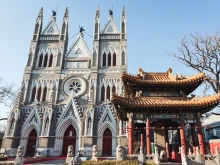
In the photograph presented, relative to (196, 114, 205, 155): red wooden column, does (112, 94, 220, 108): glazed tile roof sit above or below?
above

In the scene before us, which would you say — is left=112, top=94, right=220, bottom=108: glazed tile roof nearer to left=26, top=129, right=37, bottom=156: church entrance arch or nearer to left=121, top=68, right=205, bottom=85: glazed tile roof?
left=121, top=68, right=205, bottom=85: glazed tile roof

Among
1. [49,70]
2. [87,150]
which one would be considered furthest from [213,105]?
[49,70]

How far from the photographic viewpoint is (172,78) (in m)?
12.0

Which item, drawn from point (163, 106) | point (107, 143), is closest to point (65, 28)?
point (107, 143)

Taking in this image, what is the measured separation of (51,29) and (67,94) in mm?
12015

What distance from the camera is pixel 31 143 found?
21.9 m

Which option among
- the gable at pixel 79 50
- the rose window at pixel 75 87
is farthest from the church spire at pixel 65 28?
the rose window at pixel 75 87

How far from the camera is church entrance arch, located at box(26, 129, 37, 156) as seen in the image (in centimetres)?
→ 2145

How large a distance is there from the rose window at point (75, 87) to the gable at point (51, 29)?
924 centimetres

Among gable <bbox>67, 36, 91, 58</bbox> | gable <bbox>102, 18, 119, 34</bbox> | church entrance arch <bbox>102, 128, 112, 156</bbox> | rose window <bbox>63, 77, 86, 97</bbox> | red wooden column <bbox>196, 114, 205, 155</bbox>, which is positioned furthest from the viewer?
gable <bbox>102, 18, 119, 34</bbox>

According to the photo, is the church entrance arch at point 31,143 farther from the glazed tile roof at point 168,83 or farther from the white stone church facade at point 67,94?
the glazed tile roof at point 168,83

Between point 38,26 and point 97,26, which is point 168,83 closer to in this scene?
point 97,26

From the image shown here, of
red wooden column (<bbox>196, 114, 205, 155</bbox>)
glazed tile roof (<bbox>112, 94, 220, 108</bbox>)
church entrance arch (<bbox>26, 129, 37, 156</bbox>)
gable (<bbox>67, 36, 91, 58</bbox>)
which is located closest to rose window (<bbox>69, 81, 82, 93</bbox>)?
gable (<bbox>67, 36, 91, 58</bbox>)

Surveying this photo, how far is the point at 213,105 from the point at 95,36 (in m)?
21.2
